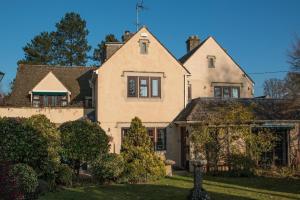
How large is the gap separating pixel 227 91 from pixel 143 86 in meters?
9.46

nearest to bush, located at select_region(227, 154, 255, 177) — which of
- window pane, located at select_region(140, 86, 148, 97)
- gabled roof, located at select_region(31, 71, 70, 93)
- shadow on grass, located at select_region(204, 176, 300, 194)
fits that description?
shadow on grass, located at select_region(204, 176, 300, 194)

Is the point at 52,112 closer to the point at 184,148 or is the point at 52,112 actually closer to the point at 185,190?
the point at 184,148

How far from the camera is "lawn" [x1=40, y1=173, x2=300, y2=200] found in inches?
643

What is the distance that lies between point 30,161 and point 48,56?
47863 millimetres

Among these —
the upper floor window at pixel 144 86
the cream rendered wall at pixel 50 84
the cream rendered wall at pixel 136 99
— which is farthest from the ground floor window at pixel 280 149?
the cream rendered wall at pixel 50 84

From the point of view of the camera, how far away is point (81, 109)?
30.7 metres

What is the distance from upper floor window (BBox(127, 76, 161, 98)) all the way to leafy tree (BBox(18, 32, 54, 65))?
127ft

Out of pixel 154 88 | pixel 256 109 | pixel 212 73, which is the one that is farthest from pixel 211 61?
pixel 154 88

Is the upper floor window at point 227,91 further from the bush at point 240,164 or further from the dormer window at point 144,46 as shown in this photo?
the bush at point 240,164

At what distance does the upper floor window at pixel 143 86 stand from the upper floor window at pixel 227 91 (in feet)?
25.9

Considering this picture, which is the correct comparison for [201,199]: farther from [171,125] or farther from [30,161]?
[171,125]

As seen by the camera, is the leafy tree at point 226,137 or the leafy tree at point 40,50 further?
the leafy tree at point 40,50

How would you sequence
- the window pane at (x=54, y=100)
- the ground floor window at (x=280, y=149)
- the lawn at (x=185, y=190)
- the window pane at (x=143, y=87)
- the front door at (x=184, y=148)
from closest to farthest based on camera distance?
the lawn at (x=185, y=190) → the ground floor window at (x=280, y=149) → the front door at (x=184, y=148) → the window pane at (x=143, y=87) → the window pane at (x=54, y=100)

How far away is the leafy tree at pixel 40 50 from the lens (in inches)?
2515
